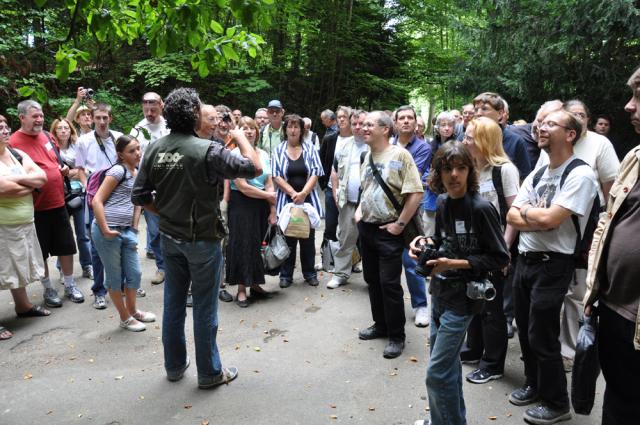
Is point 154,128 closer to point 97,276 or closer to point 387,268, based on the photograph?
point 97,276

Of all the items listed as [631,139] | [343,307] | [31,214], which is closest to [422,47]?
[631,139]

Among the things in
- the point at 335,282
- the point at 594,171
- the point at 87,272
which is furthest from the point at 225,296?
the point at 594,171

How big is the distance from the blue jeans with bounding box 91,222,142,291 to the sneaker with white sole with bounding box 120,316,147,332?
360 mm

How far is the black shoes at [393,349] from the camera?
422 cm

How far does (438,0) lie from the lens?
15391 millimetres

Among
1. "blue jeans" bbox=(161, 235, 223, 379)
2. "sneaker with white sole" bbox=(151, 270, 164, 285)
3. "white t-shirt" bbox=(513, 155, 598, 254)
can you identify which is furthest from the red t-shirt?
"white t-shirt" bbox=(513, 155, 598, 254)

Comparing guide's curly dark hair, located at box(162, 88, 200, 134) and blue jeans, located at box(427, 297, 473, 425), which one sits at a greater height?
guide's curly dark hair, located at box(162, 88, 200, 134)

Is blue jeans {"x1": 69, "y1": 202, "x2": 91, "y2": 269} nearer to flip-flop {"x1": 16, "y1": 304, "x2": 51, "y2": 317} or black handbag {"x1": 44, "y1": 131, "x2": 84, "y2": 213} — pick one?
black handbag {"x1": 44, "y1": 131, "x2": 84, "y2": 213}

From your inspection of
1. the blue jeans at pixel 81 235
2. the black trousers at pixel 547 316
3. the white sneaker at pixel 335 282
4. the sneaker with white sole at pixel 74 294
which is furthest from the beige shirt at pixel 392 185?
the blue jeans at pixel 81 235

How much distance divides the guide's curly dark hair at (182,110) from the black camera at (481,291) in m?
2.21

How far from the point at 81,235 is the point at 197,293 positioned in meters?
3.49

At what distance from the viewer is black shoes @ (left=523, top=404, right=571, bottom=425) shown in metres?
Answer: 3.22

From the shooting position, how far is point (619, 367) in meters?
2.30

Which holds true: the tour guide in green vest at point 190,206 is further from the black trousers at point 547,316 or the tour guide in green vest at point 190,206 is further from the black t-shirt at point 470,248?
the black trousers at point 547,316
